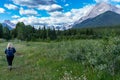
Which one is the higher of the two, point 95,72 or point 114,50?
point 114,50

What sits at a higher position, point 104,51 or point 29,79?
point 104,51

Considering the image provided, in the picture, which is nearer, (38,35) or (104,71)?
(104,71)

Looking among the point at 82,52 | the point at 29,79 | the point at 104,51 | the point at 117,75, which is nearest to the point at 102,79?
the point at 117,75

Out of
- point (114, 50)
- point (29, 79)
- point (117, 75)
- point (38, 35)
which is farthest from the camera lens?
point (38, 35)

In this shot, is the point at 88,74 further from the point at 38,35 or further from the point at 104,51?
the point at 38,35

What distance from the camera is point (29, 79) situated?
1717cm

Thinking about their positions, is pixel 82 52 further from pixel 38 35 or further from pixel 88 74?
pixel 38 35

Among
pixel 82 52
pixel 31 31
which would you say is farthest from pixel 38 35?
pixel 82 52

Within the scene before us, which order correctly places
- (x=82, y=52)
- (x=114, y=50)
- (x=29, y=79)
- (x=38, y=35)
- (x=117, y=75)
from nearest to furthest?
(x=117, y=75), (x=114, y=50), (x=29, y=79), (x=82, y=52), (x=38, y=35)

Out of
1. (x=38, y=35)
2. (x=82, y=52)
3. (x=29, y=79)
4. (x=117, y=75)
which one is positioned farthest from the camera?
(x=38, y=35)

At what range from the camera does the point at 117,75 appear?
40.9 ft

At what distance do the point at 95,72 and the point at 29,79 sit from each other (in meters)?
4.77

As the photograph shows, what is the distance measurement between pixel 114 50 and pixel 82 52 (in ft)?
24.3

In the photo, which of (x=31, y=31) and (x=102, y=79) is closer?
(x=102, y=79)
